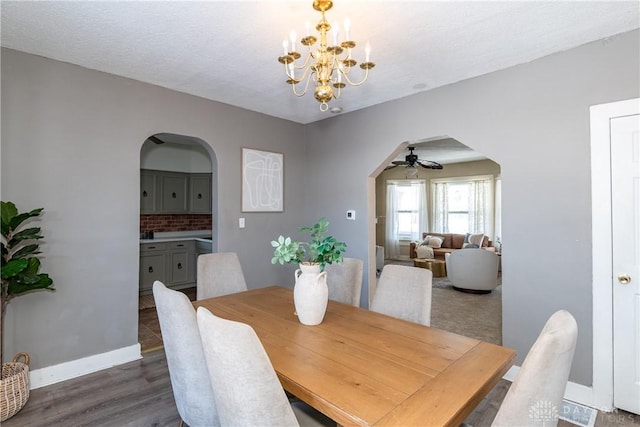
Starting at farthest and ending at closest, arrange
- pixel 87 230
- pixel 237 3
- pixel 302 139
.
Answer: pixel 302 139, pixel 87 230, pixel 237 3

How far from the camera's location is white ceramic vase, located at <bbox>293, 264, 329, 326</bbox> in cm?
169

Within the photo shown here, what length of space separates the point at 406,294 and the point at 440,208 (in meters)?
7.07

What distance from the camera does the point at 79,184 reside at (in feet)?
8.63

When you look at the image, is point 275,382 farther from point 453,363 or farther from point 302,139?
point 302,139

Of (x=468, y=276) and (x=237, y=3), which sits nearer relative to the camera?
(x=237, y=3)

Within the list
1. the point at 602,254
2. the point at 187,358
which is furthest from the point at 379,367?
the point at 602,254

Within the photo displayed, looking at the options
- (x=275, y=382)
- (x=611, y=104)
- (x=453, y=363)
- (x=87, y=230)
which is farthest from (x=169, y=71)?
(x=611, y=104)

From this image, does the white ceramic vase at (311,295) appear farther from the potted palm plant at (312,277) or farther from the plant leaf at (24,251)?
the plant leaf at (24,251)

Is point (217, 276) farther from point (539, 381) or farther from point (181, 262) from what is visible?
point (181, 262)

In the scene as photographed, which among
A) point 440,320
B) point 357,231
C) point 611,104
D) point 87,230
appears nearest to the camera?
point 611,104

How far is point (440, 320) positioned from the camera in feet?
13.1

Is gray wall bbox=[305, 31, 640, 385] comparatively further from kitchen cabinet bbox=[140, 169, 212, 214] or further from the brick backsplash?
the brick backsplash

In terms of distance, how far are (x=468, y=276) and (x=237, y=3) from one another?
16.4 feet

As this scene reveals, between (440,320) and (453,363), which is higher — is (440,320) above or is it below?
below
